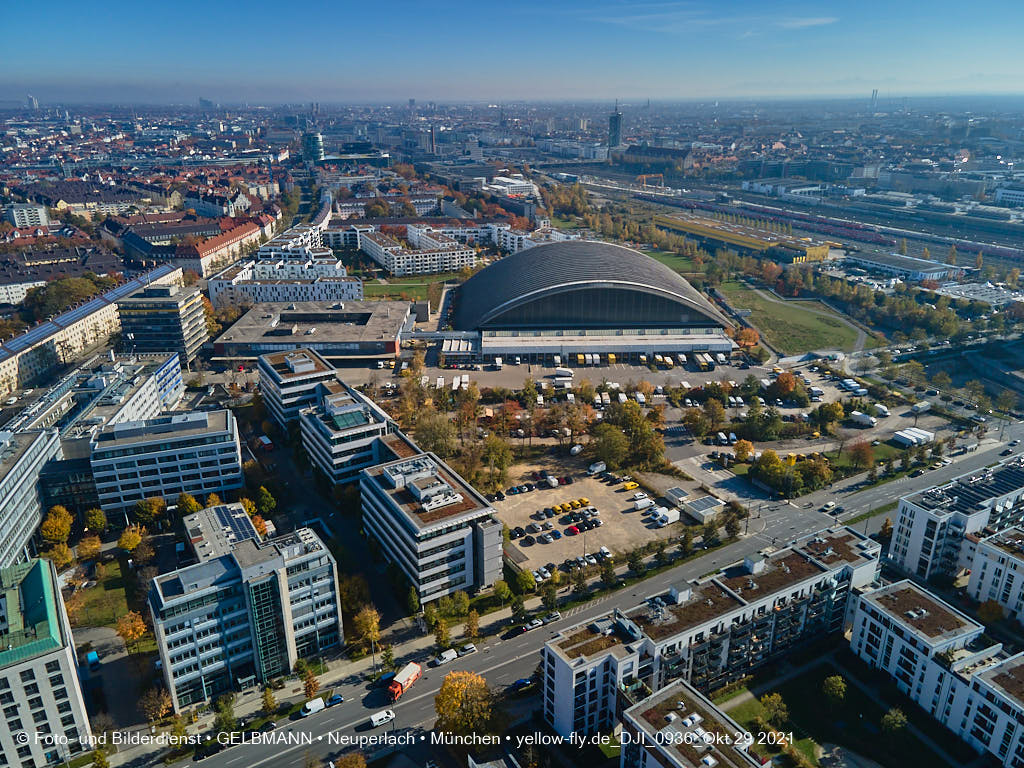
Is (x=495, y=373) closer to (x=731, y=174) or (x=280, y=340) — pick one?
(x=280, y=340)

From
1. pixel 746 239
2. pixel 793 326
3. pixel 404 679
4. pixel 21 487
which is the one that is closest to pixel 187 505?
pixel 21 487

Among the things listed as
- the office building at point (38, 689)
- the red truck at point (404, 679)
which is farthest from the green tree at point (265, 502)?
the red truck at point (404, 679)

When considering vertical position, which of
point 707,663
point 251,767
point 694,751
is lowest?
point 251,767

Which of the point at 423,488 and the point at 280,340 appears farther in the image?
the point at 280,340

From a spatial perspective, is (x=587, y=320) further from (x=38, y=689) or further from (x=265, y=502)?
(x=38, y=689)

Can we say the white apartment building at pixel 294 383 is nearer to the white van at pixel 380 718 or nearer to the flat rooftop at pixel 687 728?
the white van at pixel 380 718

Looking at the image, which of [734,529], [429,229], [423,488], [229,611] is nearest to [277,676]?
[229,611]

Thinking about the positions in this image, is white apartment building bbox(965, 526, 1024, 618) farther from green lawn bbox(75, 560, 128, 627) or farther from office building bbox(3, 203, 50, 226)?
office building bbox(3, 203, 50, 226)
